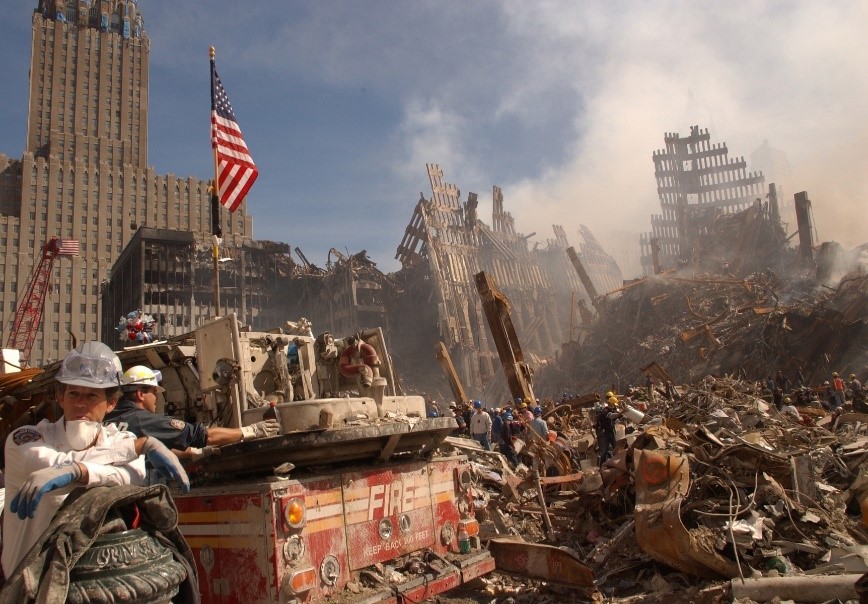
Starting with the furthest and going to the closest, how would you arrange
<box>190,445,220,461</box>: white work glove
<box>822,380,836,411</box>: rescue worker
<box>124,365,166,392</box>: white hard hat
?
<box>822,380,836,411</box>: rescue worker
<box>124,365,166,392</box>: white hard hat
<box>190,445,220,461</box>: white work glove

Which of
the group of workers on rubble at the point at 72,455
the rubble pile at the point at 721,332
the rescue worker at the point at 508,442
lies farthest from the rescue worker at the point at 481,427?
the rubble pile at the point at 721,332

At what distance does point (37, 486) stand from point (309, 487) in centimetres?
214

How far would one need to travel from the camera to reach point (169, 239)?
4388cm

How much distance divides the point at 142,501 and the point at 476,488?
23.8 ft

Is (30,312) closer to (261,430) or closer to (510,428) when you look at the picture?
(510,428)

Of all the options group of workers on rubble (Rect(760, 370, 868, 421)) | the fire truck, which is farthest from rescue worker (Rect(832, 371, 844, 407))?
the fire truck

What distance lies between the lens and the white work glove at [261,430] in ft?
14.3

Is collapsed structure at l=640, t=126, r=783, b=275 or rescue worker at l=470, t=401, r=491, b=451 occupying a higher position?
collapsed structure at l=640, t=126, r=783, b=275

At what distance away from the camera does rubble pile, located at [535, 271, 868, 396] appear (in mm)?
24469

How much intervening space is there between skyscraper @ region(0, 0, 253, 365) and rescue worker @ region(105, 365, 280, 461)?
7611cm

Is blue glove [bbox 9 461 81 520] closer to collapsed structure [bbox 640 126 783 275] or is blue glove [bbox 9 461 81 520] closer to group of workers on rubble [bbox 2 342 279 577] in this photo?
group of workers on rubble [bbox 2 342 279 577]

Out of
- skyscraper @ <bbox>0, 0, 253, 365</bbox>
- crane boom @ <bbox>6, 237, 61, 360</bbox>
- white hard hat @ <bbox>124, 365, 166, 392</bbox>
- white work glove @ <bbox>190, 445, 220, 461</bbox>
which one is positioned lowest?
white work glove @ <bbox>190, 445, 220, 461</bbox>

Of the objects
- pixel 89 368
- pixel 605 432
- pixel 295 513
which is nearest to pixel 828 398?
pixel 605 432

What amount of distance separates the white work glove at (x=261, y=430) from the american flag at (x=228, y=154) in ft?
19.1
